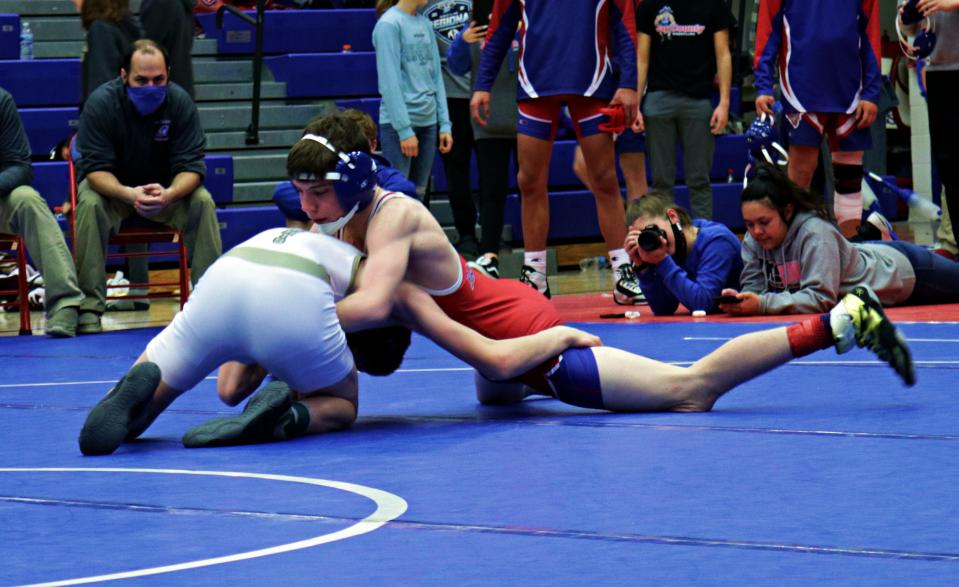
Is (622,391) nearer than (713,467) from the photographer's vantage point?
No

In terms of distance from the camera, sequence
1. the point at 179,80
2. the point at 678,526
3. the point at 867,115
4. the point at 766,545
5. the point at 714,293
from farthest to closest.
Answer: the point at 179,80, the point at 867,115, the point at 714,293, the point at 678,526, the point at 766,545

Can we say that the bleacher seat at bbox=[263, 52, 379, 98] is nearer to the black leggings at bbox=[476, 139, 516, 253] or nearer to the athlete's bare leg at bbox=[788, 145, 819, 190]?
the black leggings at bbox=[476, 139, 516, 253]

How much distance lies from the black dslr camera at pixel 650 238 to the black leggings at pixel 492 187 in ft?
6.34

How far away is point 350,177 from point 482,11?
487 centimetres

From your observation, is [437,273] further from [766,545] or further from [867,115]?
[867,115]

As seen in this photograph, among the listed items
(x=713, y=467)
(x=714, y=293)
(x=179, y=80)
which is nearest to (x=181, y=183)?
(x=179, y=80)

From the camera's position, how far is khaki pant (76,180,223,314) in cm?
738

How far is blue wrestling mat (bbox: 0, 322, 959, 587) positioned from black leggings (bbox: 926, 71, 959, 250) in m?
2.76

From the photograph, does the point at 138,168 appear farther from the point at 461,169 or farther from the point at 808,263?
the point at 808,263

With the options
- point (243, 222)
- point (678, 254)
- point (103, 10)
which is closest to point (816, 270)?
point (678, 254)

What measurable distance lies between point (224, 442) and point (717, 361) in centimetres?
128

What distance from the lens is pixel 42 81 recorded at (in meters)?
10.4

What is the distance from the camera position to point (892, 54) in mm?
12555

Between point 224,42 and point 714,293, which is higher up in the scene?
point 224,42
